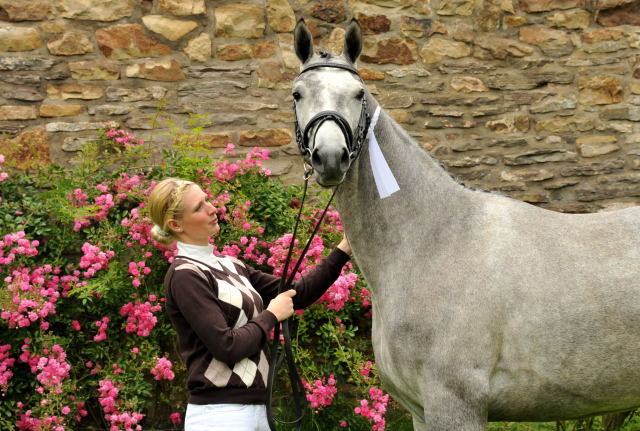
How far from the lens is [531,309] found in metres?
2.10

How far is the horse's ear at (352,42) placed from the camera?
233 cm

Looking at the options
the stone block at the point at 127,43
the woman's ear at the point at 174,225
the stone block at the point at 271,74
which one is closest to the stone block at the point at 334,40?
the stone block at the point at 271,74

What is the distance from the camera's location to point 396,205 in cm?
230

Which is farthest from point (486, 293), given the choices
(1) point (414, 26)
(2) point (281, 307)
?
(1) point (414, 26)

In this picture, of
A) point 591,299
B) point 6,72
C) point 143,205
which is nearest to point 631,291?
point 591,299

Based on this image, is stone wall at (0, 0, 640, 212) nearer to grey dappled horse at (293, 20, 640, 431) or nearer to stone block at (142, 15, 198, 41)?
stone block at (142, 15, 198, 41)

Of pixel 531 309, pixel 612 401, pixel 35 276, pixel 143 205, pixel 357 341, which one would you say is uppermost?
pixel 531 309

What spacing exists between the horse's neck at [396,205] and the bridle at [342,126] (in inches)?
4.0

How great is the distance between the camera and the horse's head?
78.0 inches

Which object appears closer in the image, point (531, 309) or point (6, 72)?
point (531, 309)

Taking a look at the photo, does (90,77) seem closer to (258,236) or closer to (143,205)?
(143,205)

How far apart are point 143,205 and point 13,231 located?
852mm

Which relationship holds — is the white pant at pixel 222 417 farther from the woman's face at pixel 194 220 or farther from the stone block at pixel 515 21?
the stone block at pixel 515 21

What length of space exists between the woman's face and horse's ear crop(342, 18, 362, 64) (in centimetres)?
84
